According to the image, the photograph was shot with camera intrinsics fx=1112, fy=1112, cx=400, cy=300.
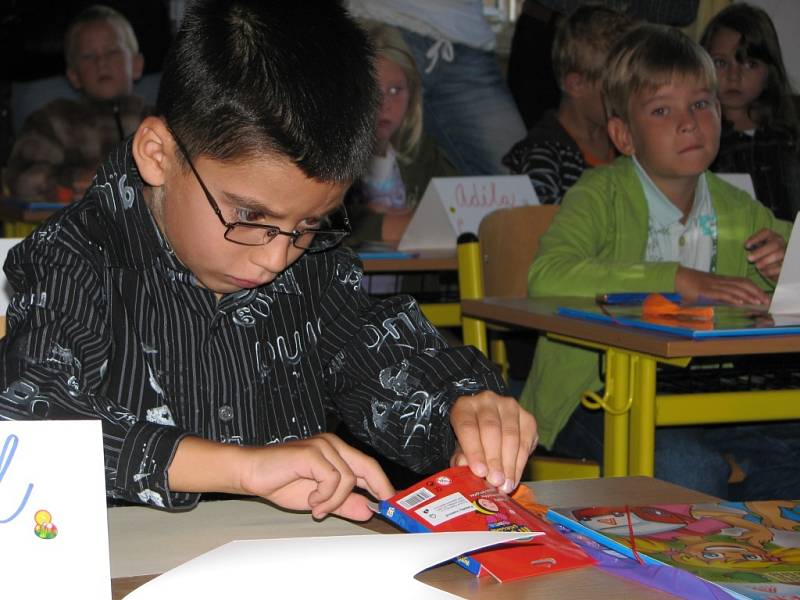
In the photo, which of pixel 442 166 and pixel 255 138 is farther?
pixel 442 166

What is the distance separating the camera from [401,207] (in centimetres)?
409

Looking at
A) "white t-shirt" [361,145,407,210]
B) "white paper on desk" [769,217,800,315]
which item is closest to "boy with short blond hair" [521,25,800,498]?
"white paper on desk" [769,217,800,315]

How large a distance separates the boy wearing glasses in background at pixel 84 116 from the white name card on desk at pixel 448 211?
147 cm

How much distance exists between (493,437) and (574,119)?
319cm

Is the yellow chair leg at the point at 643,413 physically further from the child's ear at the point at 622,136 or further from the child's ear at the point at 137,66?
the child's ear at the point at 137,66

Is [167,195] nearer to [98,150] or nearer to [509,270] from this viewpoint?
[509,270]

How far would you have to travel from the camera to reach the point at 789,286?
5.91 ft

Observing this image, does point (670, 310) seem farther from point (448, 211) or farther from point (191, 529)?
point (448, 211)

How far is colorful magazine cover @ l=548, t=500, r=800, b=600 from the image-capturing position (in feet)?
2.53

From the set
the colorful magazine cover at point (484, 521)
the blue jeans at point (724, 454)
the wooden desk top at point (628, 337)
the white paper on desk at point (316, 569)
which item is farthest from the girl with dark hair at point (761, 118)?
the white paper on desk at point (316, 569)

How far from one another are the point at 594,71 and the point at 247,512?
3448 millimetres

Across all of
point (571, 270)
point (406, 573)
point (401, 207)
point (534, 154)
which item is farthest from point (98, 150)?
point (406, 573)

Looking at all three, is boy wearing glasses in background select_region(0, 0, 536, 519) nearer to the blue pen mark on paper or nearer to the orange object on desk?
the blue pen mark on paper

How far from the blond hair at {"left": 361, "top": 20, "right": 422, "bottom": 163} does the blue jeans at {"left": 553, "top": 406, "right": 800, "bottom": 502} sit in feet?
7.87
